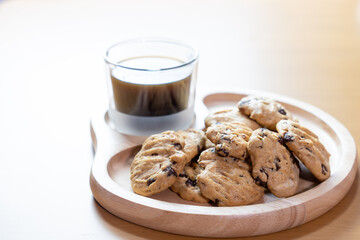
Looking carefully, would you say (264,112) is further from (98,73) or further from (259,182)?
(98,73)

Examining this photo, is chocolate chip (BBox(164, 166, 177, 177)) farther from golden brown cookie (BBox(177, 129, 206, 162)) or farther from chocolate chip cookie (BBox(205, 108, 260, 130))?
chocolate chip cookie (BBox(205, 108, 260, 130))

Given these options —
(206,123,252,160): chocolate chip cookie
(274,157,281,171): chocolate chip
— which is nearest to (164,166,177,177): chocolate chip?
(206,123,252,160): chocolate chip cookie

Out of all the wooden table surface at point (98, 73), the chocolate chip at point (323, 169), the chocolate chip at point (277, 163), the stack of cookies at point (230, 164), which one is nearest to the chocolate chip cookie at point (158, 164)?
the stack of cookies at point (230, 164)

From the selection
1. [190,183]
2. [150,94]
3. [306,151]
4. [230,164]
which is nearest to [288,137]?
[306,151]

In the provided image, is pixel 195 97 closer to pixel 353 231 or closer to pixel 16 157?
pixel 16 157

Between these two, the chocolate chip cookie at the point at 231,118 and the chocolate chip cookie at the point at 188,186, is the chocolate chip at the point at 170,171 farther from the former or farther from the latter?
the chocolate chip cookie at the point at 231,118

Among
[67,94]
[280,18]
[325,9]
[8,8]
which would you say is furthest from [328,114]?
[8,8]
